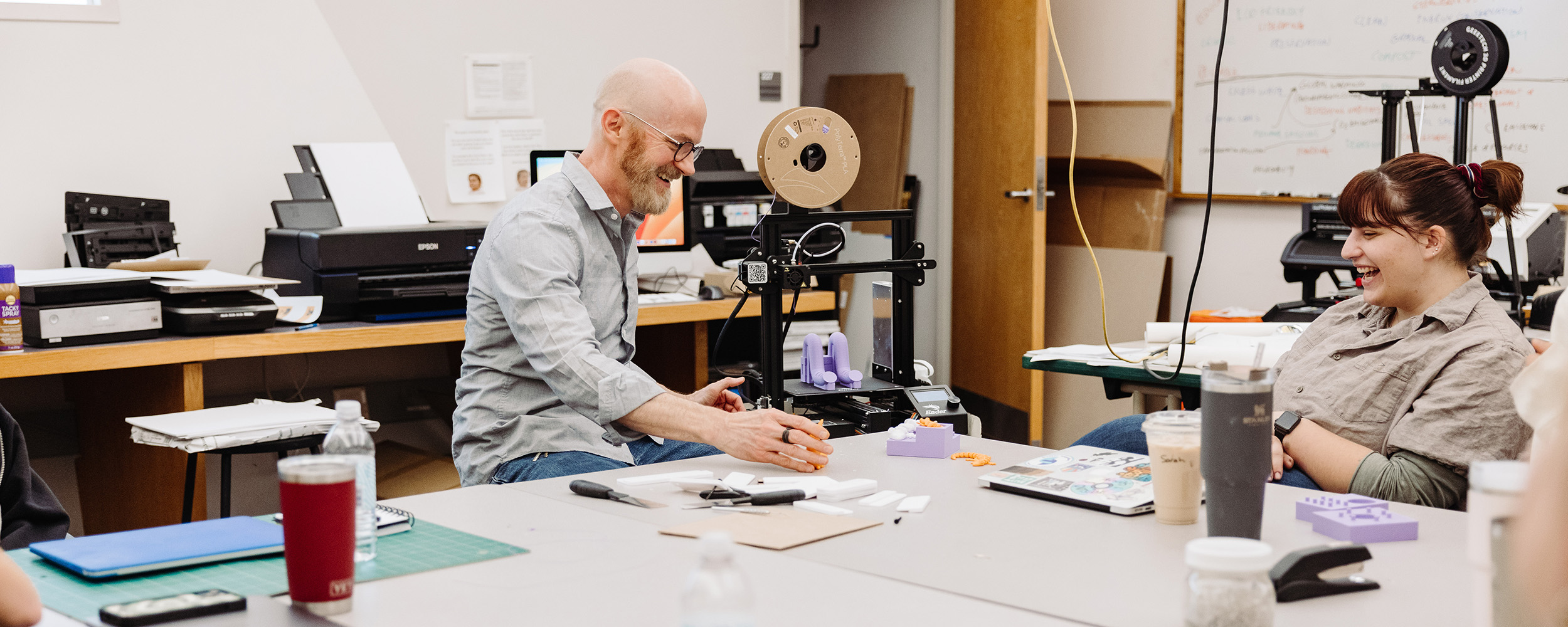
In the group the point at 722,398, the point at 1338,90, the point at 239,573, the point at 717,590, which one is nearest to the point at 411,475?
the point at 722,398

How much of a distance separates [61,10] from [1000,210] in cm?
309

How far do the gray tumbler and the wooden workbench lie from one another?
2312 mm

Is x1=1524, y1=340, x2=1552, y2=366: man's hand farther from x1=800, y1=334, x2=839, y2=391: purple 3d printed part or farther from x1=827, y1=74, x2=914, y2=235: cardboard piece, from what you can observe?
x1=827, y1=74, x2=914, y2=235: cardboard piece

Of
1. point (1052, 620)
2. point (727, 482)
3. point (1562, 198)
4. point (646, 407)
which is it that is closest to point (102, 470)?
point (646, 407)

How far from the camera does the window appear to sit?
323 centimetres

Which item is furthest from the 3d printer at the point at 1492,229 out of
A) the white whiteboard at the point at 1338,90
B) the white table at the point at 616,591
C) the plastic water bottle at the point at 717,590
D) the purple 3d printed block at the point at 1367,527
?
the plastic water bottle at the point at 717,590

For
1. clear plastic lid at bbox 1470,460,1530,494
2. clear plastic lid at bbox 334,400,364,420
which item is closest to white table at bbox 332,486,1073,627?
clear plastic lid at bbox 334,400,364,420

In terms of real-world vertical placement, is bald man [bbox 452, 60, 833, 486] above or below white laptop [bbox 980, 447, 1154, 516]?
above

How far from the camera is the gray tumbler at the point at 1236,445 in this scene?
123cm

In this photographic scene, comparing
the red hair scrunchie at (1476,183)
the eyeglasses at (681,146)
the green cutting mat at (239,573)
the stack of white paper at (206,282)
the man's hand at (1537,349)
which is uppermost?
the eyeglasses at (681,146)

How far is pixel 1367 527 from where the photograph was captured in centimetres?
137

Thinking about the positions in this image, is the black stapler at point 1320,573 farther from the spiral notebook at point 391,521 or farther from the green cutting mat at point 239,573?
the spiral notebook at point 391,521

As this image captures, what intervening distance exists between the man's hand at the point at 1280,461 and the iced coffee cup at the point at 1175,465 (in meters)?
0.47

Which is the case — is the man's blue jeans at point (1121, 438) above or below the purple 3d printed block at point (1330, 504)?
below
